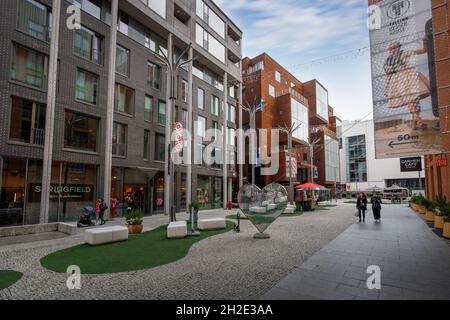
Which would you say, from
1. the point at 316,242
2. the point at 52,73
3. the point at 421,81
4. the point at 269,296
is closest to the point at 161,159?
the point at 52,73

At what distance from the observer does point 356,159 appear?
3642 inches

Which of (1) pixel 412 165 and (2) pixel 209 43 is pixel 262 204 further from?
(1) pixel 412 165

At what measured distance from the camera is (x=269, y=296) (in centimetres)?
534

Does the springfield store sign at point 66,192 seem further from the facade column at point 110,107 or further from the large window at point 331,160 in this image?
the large window at point 331,160

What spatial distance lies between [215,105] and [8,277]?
1189 inches

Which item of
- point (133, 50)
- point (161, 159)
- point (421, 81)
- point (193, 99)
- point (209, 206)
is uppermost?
point (133, 50)

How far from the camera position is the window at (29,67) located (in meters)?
16.3

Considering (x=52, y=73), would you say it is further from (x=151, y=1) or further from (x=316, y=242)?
(x=316, y=242)

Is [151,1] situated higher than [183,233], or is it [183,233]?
[151,1]

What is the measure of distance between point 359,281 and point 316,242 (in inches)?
197

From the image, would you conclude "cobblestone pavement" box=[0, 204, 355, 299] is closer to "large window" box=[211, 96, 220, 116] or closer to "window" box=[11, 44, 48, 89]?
"window" box=[11, 44, 48, 89]

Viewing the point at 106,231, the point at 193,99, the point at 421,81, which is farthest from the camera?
the point at 193,99

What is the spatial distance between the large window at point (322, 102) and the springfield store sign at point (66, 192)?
2304 inches

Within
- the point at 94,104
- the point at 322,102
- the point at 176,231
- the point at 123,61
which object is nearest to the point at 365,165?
the point at 322,102
